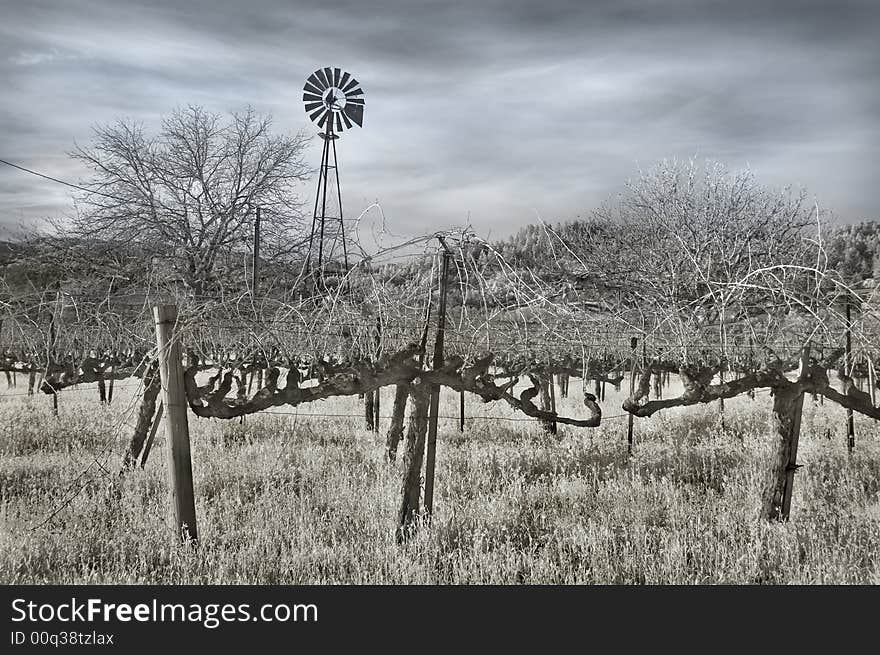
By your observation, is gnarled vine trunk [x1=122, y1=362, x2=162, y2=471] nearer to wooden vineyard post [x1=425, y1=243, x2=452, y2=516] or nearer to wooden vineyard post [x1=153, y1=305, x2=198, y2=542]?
wooden vineyard post [x1=153, y1=305, x2=198, y2=542]

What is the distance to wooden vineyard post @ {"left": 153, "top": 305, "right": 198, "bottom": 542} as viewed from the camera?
479 cm

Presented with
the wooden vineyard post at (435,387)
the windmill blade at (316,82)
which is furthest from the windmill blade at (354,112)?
the wooden vineyard post at (435,387)

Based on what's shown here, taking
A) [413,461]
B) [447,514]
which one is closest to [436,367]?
[413,461]

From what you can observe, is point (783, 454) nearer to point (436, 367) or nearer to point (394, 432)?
point (436, 367)

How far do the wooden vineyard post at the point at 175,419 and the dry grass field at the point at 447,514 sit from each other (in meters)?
0.26

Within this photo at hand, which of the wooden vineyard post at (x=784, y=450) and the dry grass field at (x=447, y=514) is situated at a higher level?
the wooden vineyard post at (x=784, y=450)

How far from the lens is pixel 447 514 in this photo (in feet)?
19.2

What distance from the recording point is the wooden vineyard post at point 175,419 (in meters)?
4.79

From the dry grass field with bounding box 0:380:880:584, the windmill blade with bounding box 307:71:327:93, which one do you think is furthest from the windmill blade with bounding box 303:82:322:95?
the dry grass field with bounding box 0:380:880:584

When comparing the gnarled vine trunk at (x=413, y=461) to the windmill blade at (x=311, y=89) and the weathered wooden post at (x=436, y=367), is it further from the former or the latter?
the windmill blade at (x=311, y=89)

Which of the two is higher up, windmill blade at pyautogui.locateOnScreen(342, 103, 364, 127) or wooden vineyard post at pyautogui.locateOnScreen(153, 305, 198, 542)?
windmill blade at pyautogui.locateOnScreen(342, 103, 364, 127)

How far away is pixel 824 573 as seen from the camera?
4812 mm

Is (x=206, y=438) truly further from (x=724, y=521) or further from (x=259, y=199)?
(x=259, y=199)

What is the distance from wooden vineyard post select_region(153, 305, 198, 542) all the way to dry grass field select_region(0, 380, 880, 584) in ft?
0.85
